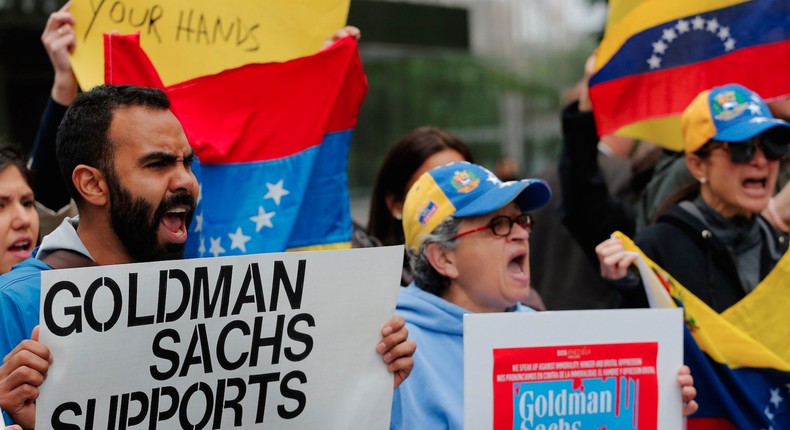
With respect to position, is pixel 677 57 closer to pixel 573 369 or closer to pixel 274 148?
pixel 274 148

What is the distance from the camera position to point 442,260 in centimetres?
403

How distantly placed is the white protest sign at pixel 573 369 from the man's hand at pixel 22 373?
3.79 ft

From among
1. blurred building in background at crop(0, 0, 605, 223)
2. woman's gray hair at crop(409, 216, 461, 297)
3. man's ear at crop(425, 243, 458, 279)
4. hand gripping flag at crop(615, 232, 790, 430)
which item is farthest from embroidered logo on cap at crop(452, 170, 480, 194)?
blurred building in background at crop(0, 0, 605, 223)

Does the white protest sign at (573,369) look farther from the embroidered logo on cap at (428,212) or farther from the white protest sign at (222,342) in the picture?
the embroidered logo on cap at (428,212)

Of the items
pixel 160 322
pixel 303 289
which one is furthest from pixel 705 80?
pixel 160 322

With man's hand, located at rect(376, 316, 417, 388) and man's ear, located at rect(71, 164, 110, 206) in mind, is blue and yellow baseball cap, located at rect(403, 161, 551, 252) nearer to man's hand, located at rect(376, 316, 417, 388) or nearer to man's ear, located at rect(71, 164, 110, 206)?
man's hand, located at rect(376, 316, 417, 388)

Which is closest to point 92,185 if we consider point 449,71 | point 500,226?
point 500,226

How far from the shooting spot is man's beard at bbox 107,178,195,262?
3.22 m

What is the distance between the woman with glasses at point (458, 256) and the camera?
390 cm

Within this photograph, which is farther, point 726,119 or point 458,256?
point 726,119

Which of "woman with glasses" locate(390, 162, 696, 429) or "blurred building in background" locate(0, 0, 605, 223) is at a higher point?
"blurred building in background" locate(0, 0, 605, 223)

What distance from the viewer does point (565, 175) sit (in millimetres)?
5262

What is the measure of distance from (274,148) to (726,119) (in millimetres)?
1813

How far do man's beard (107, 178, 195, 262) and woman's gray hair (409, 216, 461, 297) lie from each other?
3.51 feet
